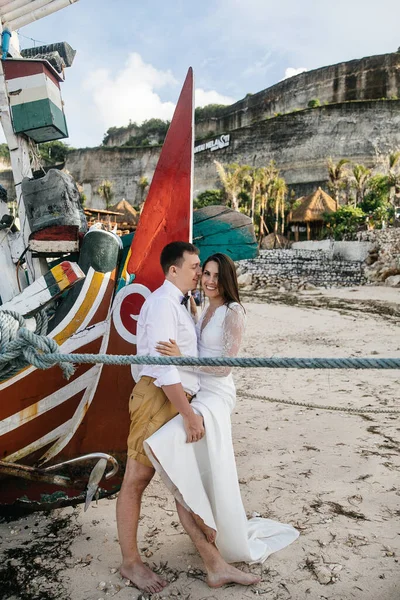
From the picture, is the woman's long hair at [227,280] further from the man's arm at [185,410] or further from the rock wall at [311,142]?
the rock wall at [311,142]

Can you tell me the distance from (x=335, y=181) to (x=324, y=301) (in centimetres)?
1884

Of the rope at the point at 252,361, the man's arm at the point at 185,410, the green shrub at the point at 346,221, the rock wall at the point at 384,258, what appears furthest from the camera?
the green shrub at the point at 346,221

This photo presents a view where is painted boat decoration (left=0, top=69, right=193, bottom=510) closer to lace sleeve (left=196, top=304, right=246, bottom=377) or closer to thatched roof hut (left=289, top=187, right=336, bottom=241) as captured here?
lace sleeve (left=196, top=304, right=246, bottom=377)

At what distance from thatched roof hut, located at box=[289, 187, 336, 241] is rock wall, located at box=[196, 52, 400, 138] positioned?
15.8m

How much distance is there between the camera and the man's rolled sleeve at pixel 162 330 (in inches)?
66.7

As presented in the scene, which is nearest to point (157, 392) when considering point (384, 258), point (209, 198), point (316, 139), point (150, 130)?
point (384, 258)

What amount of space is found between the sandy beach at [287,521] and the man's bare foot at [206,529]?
0.23m

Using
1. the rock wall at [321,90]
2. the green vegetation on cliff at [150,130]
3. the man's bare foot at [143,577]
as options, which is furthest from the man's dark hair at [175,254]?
the green vegetation on cliff at [150,130]

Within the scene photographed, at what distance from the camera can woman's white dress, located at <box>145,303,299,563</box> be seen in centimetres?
171

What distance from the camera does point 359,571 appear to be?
1912 millimetres

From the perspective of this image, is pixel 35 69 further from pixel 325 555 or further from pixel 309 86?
pixel 309 86

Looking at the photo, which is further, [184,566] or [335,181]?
[335,181]

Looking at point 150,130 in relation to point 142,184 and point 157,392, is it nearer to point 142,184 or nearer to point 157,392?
point 142,184

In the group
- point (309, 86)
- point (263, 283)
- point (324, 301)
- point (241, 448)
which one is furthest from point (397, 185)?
point (241, 448)
